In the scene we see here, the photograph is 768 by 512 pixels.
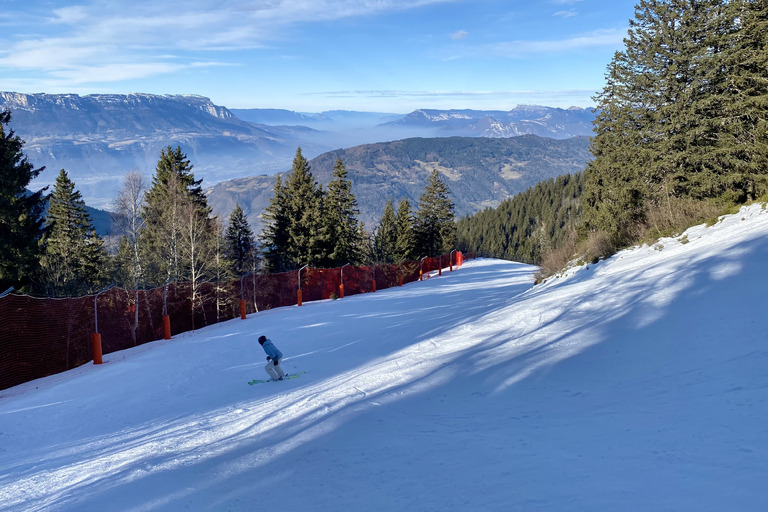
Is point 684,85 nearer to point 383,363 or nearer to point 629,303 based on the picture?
point 629,303

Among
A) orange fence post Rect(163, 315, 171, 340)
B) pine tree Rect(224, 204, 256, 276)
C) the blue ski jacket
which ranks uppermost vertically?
pine tree Rect(224, 204, 256, 276)

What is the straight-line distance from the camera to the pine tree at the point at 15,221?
2148 centimetres

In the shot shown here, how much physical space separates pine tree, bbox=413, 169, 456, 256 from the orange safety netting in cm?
3965

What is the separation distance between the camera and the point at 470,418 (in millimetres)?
5828

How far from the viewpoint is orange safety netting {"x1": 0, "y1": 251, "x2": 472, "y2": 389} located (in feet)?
35.4

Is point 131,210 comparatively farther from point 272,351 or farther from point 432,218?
point 432,218

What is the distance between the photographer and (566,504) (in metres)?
3.70

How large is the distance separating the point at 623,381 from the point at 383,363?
4.42 metres

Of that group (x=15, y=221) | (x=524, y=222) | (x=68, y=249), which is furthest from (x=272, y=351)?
(x=524, y=222)

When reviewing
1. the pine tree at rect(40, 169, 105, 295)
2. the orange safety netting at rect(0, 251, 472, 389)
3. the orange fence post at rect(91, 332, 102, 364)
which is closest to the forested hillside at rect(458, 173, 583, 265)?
the pine tree at rect(40, 169, 105, 295)

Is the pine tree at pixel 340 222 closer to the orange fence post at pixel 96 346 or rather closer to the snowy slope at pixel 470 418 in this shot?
the orange fence post at pixel 96 346

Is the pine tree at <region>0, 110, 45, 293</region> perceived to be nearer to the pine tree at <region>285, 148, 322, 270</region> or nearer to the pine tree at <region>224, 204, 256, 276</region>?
the pine tree at <region>285, 148, 322, 270</region>

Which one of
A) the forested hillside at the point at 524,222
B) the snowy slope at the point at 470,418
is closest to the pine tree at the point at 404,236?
the snowy slope at the point at 470,418

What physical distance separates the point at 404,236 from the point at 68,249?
38.3 meters
